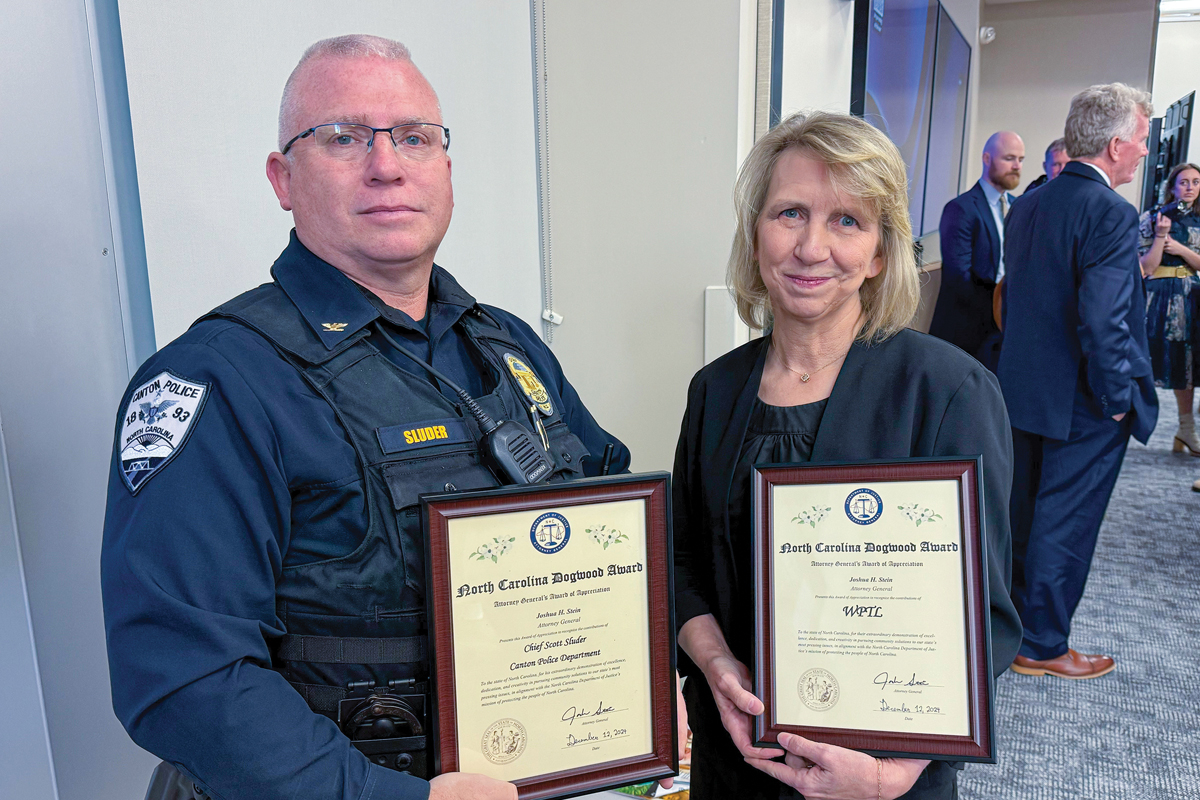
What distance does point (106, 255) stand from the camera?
1225 millimetres

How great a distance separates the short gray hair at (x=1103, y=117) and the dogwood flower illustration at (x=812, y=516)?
2.27m

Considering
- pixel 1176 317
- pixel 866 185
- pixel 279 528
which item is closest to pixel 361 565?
pixel 279 528

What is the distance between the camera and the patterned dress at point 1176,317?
481 centimetres

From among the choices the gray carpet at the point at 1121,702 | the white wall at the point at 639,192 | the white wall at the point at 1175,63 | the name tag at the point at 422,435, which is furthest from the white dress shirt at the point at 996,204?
the white wall at the point at 1175,63

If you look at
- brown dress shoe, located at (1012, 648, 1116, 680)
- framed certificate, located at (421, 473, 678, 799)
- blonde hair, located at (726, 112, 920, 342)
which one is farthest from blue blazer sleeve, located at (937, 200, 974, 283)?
framed certificate, located at (421, 473, 678, 799)

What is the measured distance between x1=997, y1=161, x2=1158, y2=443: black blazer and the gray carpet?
0.85 metres

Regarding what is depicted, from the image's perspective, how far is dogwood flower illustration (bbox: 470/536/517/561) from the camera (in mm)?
885

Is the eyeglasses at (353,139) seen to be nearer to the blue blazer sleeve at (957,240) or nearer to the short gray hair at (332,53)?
the short gray hair at (332,53)

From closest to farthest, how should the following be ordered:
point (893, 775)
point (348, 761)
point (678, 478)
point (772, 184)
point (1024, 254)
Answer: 1. point (348, 761)
2. point (893, 775)
3. point (772, 184)
4. point (678, 478)
5. point (1024, 254)

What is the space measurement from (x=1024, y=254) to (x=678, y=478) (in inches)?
78.3

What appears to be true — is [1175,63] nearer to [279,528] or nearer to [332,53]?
[332,53]

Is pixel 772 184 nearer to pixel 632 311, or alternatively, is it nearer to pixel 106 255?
pixel 106 255

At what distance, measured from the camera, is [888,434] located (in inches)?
42.6

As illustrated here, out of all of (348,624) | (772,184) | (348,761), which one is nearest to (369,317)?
(348,624)
